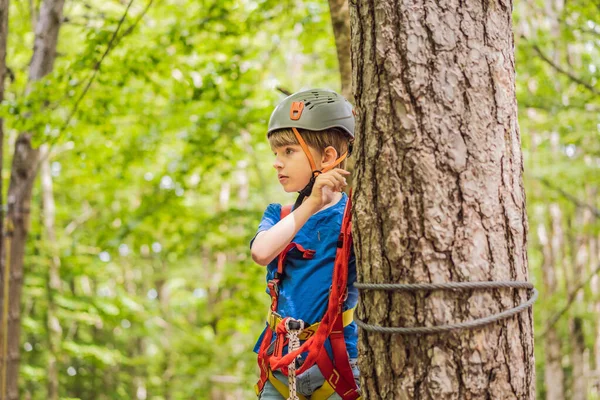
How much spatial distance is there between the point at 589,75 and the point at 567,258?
9108 millimetres

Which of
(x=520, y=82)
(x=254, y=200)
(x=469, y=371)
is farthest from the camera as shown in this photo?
(x=254, y=200)

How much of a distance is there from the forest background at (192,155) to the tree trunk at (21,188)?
21 cm

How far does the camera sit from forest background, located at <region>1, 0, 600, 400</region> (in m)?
6.06

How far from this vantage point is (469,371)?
57.4 inches

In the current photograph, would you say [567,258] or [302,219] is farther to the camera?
[567,258]

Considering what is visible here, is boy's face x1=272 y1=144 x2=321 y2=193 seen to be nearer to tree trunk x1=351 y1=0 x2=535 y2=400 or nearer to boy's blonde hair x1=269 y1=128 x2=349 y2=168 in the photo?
boy's blonde hair x1=269 y1=128 x2=349 y2=168

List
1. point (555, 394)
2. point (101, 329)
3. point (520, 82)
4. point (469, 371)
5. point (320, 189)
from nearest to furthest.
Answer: point (469, 371) < point (320, 189) < point (520, 82) < point (555, 394) < point (101, 329)

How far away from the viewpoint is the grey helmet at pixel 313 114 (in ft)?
7.70

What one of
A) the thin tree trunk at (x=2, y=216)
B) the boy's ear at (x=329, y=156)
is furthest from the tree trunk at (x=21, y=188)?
the boy's ear at (x=329, y=156)

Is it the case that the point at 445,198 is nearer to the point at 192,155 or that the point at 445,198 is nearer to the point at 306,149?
the point at 306,149

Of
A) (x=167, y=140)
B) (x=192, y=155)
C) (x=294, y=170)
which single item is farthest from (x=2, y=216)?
(x=294, y=170)

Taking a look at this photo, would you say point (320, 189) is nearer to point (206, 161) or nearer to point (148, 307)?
point (206, 161)

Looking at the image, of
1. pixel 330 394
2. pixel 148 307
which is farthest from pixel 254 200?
pixel 330 394

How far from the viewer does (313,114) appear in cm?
236
